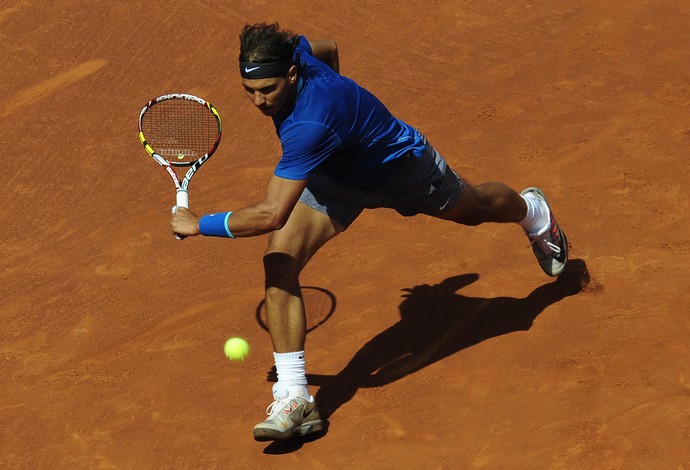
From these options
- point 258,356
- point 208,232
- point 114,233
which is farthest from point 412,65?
point 208,232

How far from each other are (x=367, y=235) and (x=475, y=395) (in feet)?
6.38

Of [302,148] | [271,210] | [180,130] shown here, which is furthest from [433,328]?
[180,130]

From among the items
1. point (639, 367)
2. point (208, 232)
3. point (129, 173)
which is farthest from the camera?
point (129, 173)

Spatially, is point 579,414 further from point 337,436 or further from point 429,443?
point 337,436

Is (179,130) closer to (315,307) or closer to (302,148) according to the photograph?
(315,307)

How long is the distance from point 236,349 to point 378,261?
3.92ft

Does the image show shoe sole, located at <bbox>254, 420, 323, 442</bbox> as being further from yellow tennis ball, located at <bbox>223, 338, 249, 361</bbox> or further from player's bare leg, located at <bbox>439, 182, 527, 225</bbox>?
player's bare leg, located at <bbox>439, 182, 527, 225</bbox>

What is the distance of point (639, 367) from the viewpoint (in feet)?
19.6

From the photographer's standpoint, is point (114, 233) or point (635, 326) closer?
point (635, 326)

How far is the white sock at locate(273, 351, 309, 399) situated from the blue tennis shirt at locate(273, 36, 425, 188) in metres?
0.97

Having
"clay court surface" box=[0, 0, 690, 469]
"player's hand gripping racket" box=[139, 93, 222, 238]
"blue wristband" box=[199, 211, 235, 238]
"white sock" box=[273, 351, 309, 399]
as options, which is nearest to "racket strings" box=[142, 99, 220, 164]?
"player's hand gripping racket" box=[139, 93, 222, 238]

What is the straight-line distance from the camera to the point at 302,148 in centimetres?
538

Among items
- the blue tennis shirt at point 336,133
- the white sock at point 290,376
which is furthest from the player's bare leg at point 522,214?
the white sock at point 290,376

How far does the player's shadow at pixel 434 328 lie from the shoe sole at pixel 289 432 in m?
0.26
